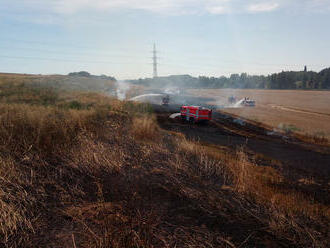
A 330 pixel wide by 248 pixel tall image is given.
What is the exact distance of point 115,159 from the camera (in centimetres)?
588

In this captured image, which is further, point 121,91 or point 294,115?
point 121,91

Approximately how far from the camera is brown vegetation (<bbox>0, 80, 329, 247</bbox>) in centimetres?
322

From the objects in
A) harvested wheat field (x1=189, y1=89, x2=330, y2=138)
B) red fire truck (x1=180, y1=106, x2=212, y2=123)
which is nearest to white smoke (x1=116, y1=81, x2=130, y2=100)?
red fire truck (x1=180, y1=106, x2=212, y2=123)

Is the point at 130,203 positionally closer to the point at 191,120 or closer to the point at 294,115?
the point at 191,120

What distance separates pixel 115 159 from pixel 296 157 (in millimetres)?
11967

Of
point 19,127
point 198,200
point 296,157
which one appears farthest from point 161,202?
point 296,157

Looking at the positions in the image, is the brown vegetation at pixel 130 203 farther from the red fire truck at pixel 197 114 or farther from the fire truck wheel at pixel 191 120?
the fire truck wheel at pixel 191 120

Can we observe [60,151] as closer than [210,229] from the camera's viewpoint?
No

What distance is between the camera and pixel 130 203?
4062mm

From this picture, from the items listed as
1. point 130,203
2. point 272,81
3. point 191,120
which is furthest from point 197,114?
point 272,81

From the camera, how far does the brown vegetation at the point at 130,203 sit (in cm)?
322

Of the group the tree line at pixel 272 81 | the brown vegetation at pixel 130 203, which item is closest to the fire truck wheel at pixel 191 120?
the brown vegetation at pixel 130 203

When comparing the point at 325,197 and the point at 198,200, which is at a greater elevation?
the point at 198,200

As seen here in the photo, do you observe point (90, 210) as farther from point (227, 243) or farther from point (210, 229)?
point (227, 243)
